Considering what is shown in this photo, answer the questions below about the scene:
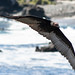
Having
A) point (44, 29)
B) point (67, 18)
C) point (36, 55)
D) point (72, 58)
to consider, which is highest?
point (44, 29)

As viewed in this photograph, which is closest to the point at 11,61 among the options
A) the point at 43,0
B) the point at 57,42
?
the point at 57,42

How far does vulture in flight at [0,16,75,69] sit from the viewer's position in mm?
9211

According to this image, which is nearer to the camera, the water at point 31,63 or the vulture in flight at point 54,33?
the vulture in flight at point 54,33

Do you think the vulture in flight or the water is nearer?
the vulture in flight

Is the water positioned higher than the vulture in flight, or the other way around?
the vulture in flight

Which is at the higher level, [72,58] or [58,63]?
[72,58]

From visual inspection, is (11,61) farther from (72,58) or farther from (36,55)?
(72,58)

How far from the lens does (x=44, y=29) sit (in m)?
9.77

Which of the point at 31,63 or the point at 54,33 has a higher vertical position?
the point at 54,33

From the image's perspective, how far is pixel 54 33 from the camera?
985 cm

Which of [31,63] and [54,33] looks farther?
[31,63]

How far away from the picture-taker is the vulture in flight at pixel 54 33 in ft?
30.2

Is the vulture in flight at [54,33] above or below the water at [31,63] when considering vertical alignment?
above

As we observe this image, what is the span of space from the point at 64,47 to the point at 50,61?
2356 centimetres
